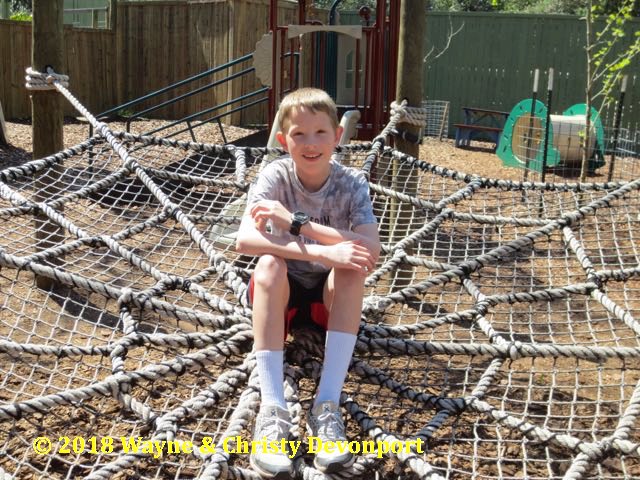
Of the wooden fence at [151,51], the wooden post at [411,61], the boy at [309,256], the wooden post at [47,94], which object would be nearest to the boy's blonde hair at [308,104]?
the boy at [309,256]

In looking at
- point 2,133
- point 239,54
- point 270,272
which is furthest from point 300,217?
point 239,54

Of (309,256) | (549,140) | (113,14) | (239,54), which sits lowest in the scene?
(549,140)

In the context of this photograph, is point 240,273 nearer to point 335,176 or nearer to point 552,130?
point 335,176

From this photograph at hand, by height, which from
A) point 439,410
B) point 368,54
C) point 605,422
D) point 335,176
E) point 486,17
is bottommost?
point 605,422

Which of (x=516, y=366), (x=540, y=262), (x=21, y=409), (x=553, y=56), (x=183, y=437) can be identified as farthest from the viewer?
(x=553, y=56)

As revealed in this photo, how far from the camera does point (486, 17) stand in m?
9.48

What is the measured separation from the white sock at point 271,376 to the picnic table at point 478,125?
692 centimetres

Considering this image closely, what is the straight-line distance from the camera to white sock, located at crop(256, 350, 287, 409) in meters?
1.55

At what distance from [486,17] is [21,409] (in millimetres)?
8873

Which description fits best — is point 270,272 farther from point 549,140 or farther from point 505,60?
point 505,60

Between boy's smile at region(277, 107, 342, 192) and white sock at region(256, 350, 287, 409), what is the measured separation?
1.44 feet

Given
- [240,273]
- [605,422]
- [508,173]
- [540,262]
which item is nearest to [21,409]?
[240,273]

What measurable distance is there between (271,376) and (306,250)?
0.92 feet

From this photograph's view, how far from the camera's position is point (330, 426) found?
4.94 feet
